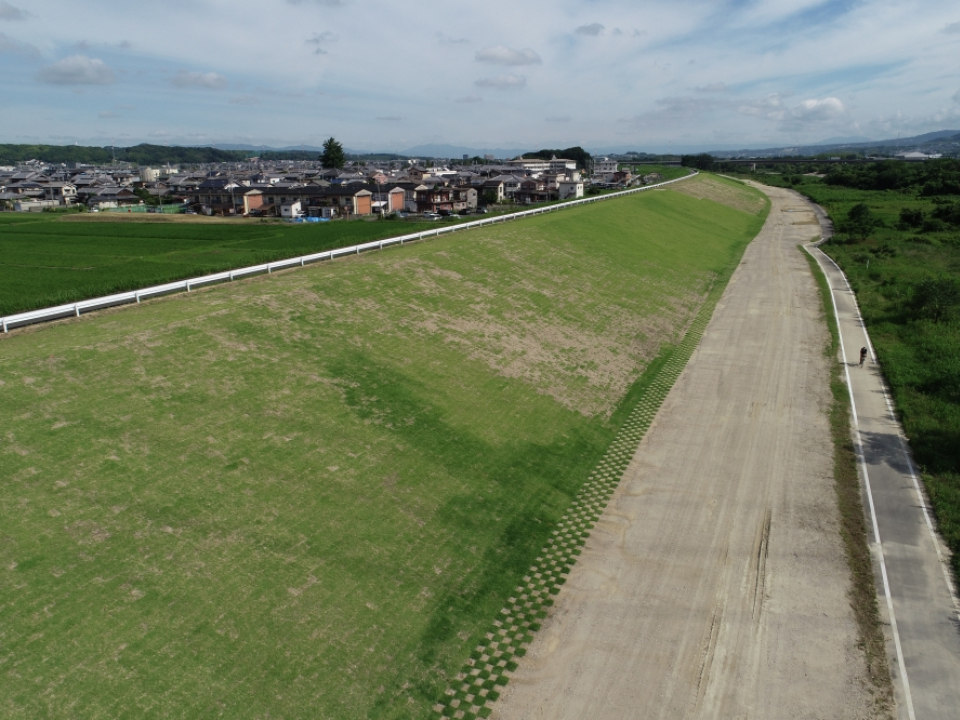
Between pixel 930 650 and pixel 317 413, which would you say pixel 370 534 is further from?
pixel 930 650

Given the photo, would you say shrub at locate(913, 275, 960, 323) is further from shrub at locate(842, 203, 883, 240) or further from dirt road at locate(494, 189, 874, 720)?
shrub at locate(842, 203, 883, 240)

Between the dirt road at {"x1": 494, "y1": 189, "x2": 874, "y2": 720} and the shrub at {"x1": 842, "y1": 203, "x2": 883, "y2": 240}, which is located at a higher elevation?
the shrub at {"x1": 842, "y1": 203, "x2": 883, "y2": 240}

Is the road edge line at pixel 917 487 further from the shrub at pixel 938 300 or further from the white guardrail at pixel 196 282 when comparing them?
the white guardrail at pixel 196 282

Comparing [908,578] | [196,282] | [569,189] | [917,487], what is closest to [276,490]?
[196,282]

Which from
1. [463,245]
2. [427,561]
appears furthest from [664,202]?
[427,561]

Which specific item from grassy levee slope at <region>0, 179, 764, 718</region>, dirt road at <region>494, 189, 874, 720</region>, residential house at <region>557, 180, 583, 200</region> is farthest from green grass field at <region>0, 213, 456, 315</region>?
residential house at <region>557, 180, 583, 200</region>

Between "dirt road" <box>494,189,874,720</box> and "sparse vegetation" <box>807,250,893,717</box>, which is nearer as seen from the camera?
"dirt road" <box>494,189,874,720</box>

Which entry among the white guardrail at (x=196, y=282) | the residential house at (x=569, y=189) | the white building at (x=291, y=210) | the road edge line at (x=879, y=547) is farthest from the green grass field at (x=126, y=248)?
the residential house at (x=569, y=189)

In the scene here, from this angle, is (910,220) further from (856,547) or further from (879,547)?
(856,547)
